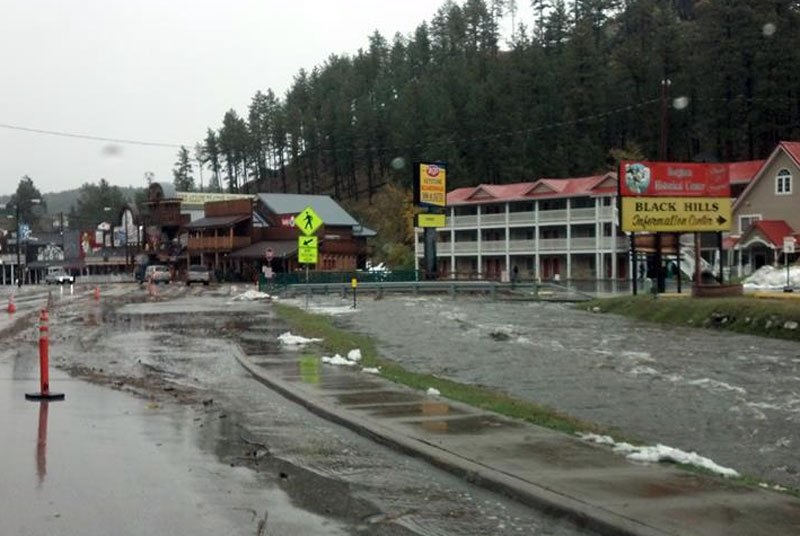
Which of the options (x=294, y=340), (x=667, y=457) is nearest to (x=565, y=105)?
(x=294, y=340)

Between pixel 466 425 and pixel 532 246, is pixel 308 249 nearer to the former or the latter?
pixel 466 425

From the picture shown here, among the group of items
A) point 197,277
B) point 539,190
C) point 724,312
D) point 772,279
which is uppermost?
point 539,190

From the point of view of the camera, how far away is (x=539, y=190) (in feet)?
265

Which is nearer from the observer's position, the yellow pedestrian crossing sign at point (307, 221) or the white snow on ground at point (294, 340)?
the white snow on ground at point (294, 340)

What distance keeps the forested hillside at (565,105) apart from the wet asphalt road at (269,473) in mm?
38880

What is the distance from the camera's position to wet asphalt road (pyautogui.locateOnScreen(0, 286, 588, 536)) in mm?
7223

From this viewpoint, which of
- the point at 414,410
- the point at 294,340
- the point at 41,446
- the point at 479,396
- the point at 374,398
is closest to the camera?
the point at 41,446

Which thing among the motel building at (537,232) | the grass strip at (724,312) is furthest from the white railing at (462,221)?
the grass strip at (724,312)

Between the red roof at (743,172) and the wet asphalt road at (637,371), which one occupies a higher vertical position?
the red roof at (743,172)

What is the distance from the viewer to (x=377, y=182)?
134 m

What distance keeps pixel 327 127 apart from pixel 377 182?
11.2m

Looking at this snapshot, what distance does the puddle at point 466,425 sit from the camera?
11016mm

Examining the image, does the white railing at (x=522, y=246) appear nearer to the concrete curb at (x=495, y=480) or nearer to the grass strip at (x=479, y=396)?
the grass strip at (x=479, y=396)

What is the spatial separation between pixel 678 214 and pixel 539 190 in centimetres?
3545
